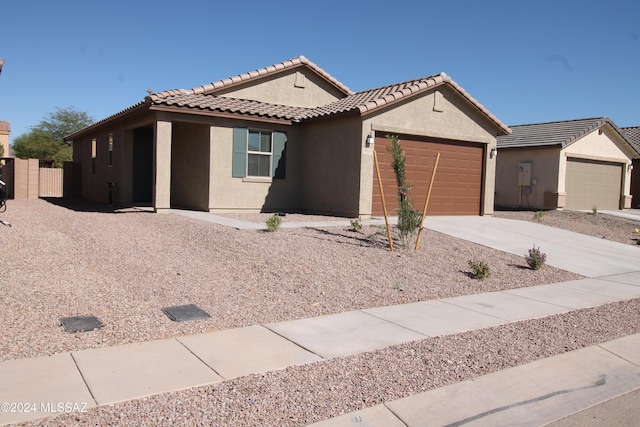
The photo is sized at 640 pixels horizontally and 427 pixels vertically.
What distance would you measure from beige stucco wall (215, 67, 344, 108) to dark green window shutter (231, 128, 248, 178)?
108 inches

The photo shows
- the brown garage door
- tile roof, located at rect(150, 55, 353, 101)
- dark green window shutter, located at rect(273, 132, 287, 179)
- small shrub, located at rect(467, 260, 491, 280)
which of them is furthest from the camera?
tile roof, located at rect(150, 55, 353, 101)

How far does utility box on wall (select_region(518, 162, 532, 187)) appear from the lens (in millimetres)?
24141

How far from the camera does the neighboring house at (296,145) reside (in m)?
15.9

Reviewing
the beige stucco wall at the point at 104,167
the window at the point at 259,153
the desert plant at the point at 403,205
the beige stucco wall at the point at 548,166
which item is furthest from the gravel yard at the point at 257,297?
the beige stucco wall at the point at 548,166

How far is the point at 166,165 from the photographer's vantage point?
A: 15273mm

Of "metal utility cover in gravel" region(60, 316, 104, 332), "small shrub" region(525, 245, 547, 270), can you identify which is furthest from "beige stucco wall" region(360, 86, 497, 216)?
"metal utility cover in gravel" region(60, 316, 104, 332)

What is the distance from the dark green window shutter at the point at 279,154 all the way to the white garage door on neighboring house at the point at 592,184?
43.9ft

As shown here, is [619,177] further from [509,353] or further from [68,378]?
[68,378]

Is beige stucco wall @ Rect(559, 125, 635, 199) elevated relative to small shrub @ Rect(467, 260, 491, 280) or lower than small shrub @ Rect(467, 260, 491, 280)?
elevated

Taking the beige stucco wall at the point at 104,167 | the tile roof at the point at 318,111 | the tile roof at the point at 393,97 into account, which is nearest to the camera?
the tile roof at the point at 318,111

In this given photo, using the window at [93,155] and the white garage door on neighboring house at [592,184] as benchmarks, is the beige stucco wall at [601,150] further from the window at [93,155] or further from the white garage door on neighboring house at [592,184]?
the window at [93,155]

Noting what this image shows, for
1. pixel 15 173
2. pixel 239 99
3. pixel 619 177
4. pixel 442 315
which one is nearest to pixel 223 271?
pixel 442 315

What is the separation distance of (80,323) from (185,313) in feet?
4.09

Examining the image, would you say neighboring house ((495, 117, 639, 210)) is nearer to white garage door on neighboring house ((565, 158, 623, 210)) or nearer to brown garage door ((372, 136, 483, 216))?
white garage door on neighboring house ((565, 158, 623, 210))
